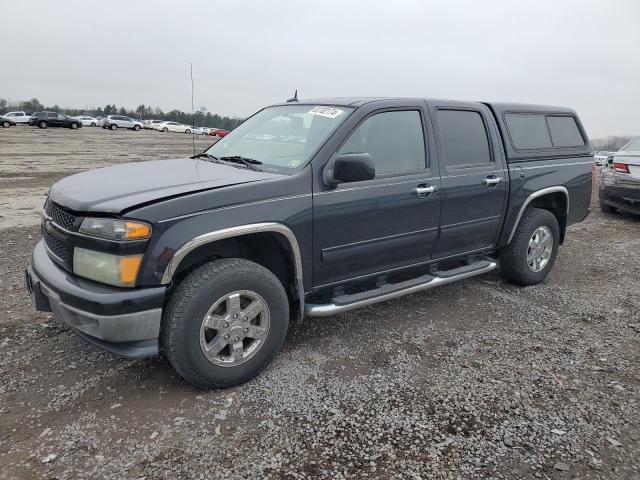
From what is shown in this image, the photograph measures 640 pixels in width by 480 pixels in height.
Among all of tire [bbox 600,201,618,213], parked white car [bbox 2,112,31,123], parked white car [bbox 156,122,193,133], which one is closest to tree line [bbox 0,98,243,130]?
parked white car [bbox 156,122,193,133]

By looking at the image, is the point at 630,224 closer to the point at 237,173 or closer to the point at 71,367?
the point at 237,173

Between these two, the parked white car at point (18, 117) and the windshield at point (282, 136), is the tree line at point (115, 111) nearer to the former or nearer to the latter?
the parked white car at point (18, 117)

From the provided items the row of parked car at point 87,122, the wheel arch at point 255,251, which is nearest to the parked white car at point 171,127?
the row of parked car at point 87,122

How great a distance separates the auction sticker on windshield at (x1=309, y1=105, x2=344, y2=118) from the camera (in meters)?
3.72

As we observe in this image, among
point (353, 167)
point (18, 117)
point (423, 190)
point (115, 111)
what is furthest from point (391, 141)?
point (115, 111)

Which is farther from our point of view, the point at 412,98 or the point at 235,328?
the point at 412,98

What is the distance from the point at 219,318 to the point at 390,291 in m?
1.44

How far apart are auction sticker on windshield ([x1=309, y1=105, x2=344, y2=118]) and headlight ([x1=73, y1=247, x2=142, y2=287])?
184 centimetres

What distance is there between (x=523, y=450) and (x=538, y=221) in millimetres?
2999

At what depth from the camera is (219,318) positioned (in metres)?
2.99

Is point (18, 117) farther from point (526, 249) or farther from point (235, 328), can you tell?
point (235, 328)

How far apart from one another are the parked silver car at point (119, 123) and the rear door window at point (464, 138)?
51.9 metres

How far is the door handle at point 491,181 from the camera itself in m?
4.43

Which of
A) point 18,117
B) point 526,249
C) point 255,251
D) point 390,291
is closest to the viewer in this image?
point 255,251
